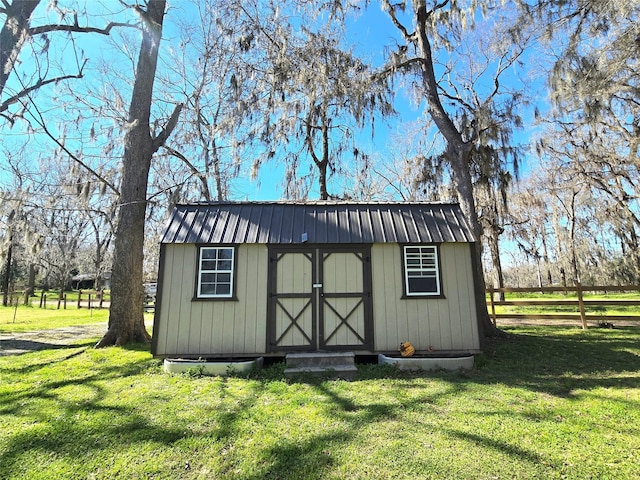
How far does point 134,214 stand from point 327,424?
6619 millimetres

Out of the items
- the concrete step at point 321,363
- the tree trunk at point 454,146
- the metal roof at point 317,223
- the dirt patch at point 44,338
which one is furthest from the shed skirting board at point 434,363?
the dirt patch at point 44,338

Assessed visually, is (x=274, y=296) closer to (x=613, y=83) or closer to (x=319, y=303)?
(x=319, y=303)

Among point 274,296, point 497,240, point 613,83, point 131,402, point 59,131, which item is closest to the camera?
point 131,402

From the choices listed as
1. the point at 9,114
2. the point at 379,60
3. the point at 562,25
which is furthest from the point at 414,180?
the point at 9,114

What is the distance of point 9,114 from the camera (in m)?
8.10

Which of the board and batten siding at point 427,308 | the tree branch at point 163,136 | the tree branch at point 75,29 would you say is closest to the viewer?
the board and batten siding at point 427,308

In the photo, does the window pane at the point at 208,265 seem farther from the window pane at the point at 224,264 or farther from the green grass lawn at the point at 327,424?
the green grass lawn at the point at 327,424

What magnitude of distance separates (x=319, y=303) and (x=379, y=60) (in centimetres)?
737

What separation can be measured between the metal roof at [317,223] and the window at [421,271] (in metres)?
0.27

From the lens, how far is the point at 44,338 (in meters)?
8.66

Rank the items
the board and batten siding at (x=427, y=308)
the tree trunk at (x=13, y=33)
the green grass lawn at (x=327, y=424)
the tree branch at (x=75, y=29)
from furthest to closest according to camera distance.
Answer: the tree branch at (x=75, y=29) < the tree trunk at (x=13, y=33) < the board and batten siding at (x=427, y=308) < the green grass lawn at (x=327, y=424)

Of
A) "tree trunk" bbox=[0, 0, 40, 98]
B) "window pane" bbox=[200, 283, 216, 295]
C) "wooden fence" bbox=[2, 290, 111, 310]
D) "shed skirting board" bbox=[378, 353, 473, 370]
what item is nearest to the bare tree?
"shed skirting board" bbox=[378, 353, 473, 370]

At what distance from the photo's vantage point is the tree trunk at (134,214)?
737 centimetres

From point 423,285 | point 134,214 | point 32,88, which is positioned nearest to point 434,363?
point 423,285
